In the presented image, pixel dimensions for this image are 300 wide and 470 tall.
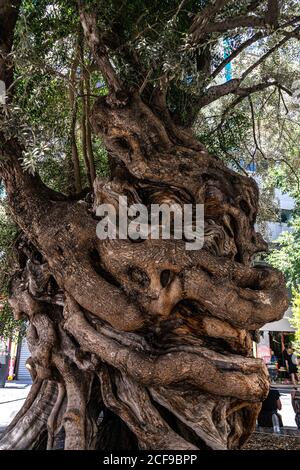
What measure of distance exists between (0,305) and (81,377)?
161 inches

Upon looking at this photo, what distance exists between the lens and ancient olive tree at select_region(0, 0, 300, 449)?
374cm

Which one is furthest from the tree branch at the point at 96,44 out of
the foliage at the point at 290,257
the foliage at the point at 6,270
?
the foliage at the point at 290,257

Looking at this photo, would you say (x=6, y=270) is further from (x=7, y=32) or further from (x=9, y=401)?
(x=9, y=401)

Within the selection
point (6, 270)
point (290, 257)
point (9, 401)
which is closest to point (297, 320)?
point (290, 257)

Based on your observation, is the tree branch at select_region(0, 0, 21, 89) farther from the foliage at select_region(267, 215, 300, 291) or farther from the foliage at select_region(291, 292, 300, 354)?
the foliage at select_region(291, 292, 300, 354)

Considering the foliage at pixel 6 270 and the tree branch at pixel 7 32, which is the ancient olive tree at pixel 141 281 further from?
the foliage at pixel 6 270

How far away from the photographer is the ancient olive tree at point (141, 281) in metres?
3.74

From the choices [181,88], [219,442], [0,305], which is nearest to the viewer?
[219,442]

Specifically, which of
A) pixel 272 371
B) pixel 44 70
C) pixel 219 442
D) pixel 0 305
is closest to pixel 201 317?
pixel 219 442

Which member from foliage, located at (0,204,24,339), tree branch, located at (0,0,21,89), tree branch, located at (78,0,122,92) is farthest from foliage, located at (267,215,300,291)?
tree branch, located at (0,0,21,89)

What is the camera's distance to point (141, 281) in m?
3.99

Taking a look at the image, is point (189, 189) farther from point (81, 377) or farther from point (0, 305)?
point (0, 305)

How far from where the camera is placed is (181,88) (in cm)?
511

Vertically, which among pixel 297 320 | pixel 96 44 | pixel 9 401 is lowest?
pixel 9 401
